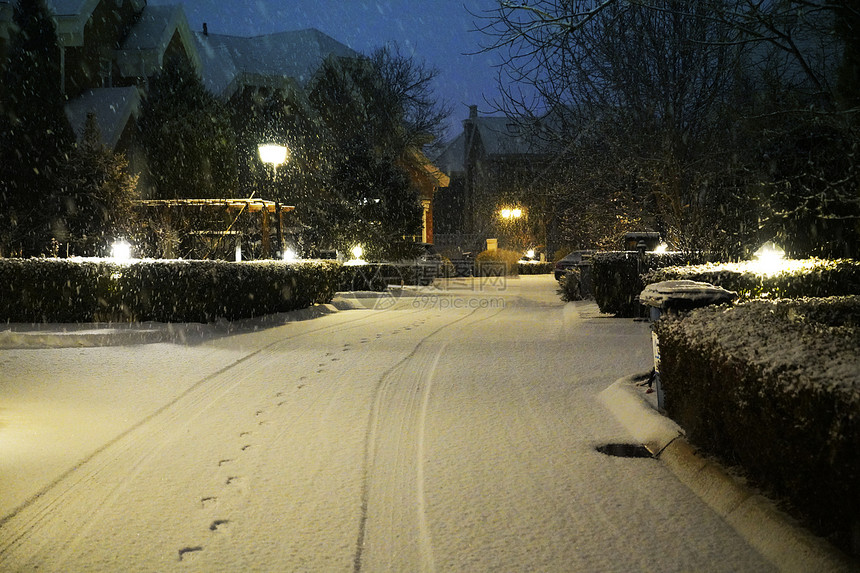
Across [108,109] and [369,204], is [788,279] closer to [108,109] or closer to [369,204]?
[369,204]

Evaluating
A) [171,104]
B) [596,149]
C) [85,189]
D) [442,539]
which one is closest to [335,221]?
[171,104]

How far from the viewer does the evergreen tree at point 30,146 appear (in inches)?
810

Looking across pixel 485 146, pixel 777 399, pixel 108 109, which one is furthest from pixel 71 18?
pixel 485 146

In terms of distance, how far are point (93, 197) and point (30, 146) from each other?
2229 mm

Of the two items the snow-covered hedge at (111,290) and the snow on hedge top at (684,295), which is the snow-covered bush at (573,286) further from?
the snow on hedge top at (684,295)

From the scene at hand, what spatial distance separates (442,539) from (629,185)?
43.8 ft

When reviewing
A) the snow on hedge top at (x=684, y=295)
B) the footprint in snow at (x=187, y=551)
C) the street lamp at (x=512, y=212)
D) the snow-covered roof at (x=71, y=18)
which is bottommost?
the footprint in snow at (x=187, y=551)

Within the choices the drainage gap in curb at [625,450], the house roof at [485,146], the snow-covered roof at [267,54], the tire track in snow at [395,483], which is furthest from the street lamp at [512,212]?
the drainage gap in curb at [625,450]

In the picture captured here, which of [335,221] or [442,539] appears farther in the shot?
[335,221]

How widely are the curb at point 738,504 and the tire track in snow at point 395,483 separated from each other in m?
1.77

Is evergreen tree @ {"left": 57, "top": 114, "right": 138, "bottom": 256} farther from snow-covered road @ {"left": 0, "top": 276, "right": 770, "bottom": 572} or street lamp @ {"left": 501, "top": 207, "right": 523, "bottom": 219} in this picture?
street lamp @ {"left": 501, "top": 207, "right": 523, "bottom": 219}

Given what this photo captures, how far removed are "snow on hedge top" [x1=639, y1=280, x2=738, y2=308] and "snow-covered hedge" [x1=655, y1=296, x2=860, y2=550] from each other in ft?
1.30

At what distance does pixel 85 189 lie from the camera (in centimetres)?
2141

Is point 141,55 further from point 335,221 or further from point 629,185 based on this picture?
point 629,185
